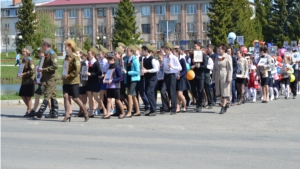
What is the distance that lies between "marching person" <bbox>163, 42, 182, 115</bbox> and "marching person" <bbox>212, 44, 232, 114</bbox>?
1175 mm

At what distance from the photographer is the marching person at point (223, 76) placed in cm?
1847

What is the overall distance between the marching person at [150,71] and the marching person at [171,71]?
1.74ft

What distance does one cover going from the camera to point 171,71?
1855cm

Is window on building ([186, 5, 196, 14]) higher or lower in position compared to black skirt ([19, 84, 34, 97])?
higher

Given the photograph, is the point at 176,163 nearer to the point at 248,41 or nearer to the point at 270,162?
the point at 270,162

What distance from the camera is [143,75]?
1827 centimetres

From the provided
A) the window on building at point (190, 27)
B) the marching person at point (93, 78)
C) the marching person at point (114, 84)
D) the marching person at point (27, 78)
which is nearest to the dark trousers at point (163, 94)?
the marching person at point (114, 84)

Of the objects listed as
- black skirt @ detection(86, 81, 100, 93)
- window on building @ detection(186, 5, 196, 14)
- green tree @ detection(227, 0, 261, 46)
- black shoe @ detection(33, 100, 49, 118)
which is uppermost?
window on building @ detection(186, 5, 196, 14)

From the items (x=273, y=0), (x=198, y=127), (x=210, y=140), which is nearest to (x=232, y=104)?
(x=198, y=127)

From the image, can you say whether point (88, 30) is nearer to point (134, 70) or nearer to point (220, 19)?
point (220, 19)

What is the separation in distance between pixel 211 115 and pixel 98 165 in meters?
8.77

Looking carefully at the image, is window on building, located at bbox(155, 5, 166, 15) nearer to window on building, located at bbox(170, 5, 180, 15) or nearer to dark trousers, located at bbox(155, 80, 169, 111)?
window on building, located at bbox(170, 5, 180, 15)

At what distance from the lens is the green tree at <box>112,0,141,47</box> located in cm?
9225

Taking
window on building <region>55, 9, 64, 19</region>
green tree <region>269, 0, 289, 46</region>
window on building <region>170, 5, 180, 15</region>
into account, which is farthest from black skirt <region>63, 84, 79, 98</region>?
window on building <region>55, 9, 64, 19</region>
